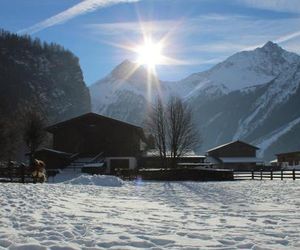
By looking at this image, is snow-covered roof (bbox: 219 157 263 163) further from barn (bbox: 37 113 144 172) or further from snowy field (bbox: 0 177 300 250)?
snowy field (bbox: 0 177 300 250)

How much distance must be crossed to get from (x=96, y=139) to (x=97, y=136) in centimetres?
42

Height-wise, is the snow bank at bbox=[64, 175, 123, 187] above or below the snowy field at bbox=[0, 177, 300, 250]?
above

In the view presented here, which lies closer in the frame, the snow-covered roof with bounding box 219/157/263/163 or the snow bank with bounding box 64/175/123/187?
the snow bank with bounding box 64/175/123/187

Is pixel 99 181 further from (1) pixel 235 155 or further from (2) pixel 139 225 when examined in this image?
(1) pixel 235 155

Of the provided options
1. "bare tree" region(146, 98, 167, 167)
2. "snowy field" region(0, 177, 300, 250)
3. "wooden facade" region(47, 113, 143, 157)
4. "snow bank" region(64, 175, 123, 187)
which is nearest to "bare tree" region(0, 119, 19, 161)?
"wooden facade" region(47, 113, 143, 157)

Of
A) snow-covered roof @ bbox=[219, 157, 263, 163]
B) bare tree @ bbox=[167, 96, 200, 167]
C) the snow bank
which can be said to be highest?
bare tree @ bbox=[167, 96, 200, 167]

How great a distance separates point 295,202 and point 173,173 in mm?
26861

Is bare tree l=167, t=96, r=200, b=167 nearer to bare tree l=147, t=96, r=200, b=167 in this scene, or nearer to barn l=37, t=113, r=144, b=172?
bare tree l=147, t=96, r=200, b=167

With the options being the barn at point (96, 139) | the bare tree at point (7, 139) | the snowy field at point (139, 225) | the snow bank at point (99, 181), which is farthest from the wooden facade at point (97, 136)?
the snowy field at point (139, 225)

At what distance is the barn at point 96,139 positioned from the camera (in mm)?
67938

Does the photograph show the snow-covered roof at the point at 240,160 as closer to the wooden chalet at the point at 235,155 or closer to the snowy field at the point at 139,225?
the wooden chalet at the point at 235,155

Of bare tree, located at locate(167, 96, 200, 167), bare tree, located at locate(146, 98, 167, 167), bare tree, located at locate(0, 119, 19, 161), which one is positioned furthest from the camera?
bare tree, located at locate(0, 119, 19, 161)

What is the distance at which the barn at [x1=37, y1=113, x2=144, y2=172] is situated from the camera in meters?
67.9

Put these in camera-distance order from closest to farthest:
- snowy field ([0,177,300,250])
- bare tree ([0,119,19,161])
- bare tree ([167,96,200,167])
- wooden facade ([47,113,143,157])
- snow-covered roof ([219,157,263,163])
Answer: snowy field ([0,177,300,250])
bare tree ([167,96,200,167])
wooden facade ([47,113,143,157])
bare tree ([0,119,19,161])
snow-covered roof ([219,157,263,163])
